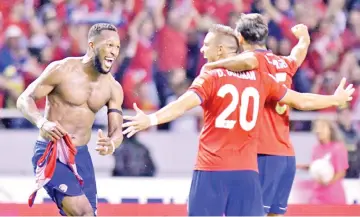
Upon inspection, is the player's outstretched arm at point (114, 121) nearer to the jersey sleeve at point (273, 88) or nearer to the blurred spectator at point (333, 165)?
the jersey sleeve at point (273, 88)

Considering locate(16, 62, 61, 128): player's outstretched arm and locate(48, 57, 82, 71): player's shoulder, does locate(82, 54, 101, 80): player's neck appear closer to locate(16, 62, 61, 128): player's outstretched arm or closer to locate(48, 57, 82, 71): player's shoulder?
locate(48, 57, 82, 71): player's shoulder

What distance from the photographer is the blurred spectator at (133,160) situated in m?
12.7

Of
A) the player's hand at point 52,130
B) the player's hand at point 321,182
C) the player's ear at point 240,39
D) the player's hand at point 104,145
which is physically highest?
the player's ear at point 240,39

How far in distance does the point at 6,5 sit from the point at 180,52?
95.5 inches

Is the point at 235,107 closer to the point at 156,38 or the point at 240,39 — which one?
the point at 240,39

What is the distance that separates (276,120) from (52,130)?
1921 millimetres

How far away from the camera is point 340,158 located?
12.1 metres

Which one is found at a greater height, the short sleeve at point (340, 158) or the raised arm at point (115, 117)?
the raised arm at point (115, 117)

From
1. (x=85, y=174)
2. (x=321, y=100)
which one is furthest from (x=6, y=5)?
(x=321, y=100)

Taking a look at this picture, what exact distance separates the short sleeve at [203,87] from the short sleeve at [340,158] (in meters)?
4.42

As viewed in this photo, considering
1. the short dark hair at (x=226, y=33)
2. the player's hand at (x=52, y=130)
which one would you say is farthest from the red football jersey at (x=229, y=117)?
the player's hand at (x=52, y=130)

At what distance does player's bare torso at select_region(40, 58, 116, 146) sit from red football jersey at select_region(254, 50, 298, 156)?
144cm

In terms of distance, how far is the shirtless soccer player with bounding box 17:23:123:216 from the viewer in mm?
8938

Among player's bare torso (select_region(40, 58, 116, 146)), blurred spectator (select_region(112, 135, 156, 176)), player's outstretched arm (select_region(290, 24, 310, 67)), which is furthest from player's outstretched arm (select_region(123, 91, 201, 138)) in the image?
blurred spectator (select_region(112, 135, 156, 176))
